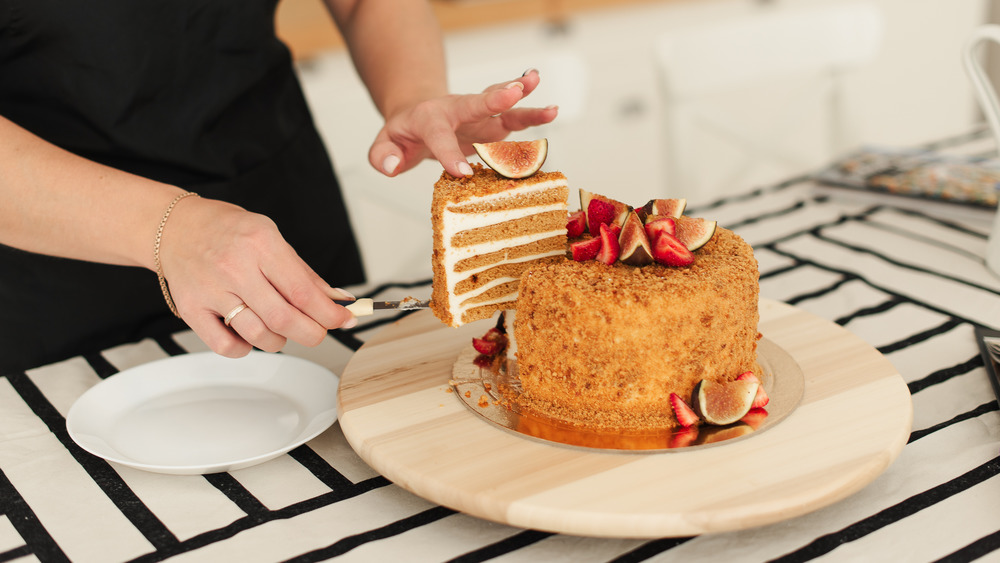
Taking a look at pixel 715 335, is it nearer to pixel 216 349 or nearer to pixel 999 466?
pixel 999 466

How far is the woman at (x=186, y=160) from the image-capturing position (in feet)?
4.99

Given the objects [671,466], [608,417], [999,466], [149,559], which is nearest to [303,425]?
[149,559]

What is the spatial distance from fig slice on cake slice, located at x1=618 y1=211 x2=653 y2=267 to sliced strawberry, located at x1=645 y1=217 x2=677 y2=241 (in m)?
0.01

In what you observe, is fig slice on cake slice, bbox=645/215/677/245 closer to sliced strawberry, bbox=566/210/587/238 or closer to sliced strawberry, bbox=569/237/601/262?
sliced strawberry, bbox=569/237/601/262

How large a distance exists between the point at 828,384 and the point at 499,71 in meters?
1.96

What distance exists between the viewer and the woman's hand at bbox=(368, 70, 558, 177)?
5.78 ft

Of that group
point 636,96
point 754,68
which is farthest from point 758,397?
point 636,96

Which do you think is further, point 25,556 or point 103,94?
point 103,94

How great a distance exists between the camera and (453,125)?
6.29 feet

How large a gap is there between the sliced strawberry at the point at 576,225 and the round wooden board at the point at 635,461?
0.41 metres

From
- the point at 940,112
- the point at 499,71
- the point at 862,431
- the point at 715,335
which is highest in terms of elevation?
the point at 499,71

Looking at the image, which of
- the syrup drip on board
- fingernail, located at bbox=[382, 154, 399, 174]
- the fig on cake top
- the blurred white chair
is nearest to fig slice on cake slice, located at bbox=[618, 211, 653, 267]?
the fig on cake top

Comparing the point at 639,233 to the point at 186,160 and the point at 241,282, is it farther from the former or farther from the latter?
the point at 186,160

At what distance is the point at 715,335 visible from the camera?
1.50 m
